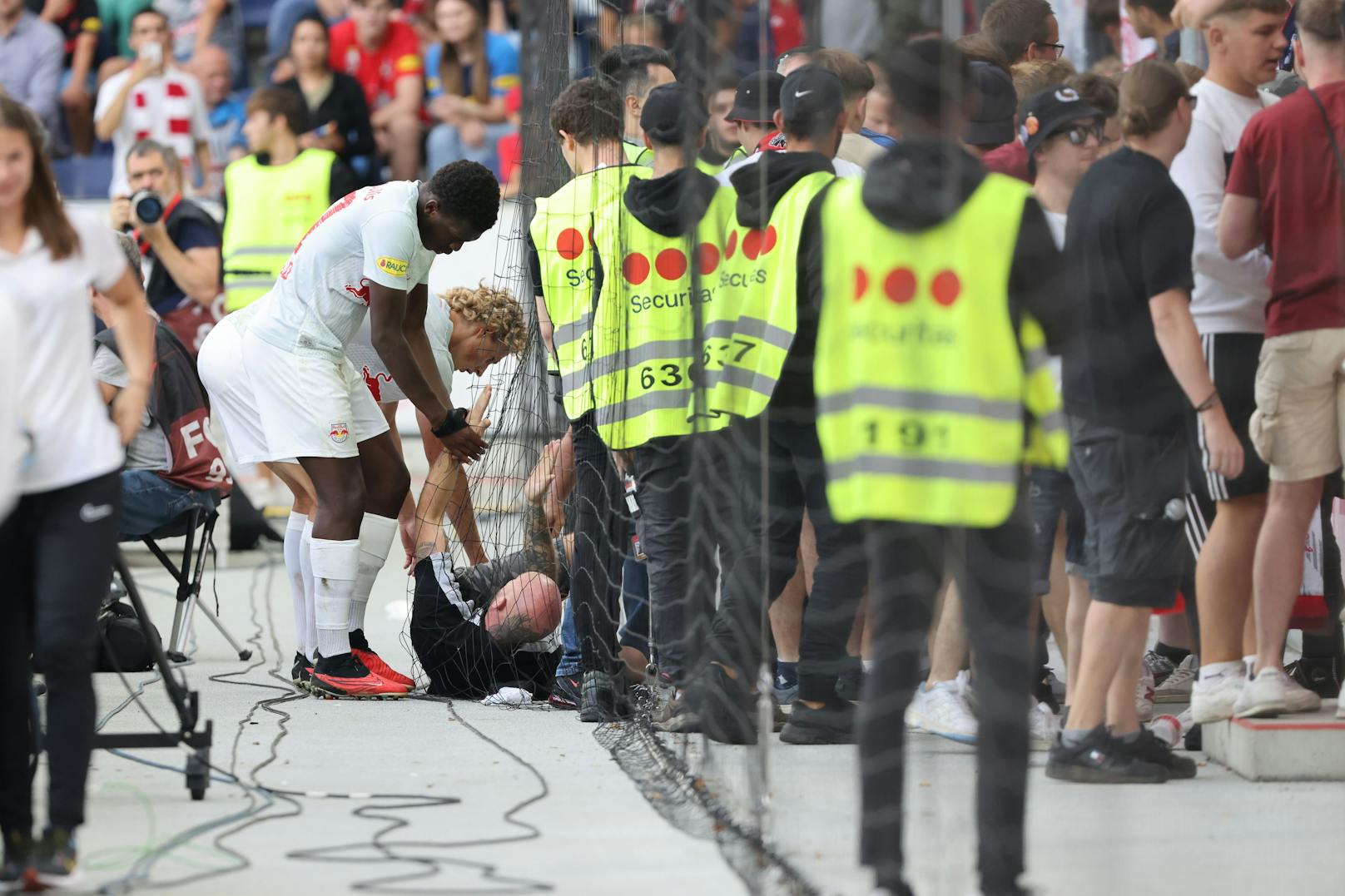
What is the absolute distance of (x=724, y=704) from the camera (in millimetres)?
5273

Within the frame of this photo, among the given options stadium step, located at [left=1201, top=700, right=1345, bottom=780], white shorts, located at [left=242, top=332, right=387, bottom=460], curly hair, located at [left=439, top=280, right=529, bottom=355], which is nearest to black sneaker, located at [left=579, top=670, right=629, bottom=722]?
white shorts, located at [left=242, top=332, right=387, bottom=460]

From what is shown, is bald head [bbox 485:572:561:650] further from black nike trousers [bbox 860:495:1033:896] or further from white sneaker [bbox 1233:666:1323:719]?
black nike trousers [bbox 860:495:1033:896]

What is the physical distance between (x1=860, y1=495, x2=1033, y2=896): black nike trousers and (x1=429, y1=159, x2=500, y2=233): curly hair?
9.21ft

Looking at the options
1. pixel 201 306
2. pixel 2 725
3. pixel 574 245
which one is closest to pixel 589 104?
pixel 574 245

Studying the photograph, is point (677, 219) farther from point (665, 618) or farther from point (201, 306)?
point (201, 306)

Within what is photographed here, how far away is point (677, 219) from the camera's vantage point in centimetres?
548

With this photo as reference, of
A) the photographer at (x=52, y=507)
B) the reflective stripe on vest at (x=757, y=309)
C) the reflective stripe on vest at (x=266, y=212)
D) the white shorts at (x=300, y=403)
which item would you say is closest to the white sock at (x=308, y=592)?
the white shorts at (x=300, y=403)

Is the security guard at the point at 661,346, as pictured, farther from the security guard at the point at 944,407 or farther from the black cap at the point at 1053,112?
the security guard at the point at 944,407

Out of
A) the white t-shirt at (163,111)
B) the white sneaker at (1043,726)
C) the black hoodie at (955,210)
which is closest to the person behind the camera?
the black hoodie at (955,210)

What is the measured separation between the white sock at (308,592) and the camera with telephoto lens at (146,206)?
2.76m

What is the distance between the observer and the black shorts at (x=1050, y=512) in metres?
5.43

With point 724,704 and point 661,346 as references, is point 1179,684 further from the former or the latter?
point 661,346

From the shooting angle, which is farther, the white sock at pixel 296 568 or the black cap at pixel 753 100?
the white sock at pixel 296 568

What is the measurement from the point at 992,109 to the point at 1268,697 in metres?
1.73
